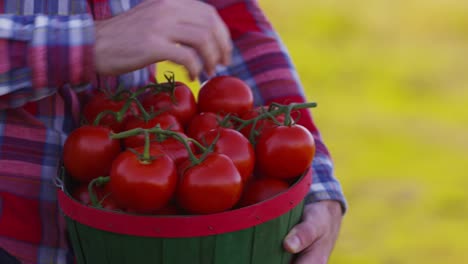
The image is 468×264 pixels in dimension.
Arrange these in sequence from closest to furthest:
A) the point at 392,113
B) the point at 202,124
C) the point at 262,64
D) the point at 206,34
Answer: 1. the point at 206,34
2. the point at 202,124
3. the point at 262,64
4. the point at 392,113

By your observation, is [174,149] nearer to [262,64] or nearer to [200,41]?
[200,41]

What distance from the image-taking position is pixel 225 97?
4.80ft

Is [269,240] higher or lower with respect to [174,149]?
lower

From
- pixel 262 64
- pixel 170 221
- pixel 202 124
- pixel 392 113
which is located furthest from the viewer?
pixel 392 113

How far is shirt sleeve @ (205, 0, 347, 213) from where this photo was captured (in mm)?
1685

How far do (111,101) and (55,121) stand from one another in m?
0.11

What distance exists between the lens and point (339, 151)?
4.05m

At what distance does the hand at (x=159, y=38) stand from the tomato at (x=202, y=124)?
123 mm

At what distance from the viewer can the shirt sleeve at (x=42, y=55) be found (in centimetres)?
121

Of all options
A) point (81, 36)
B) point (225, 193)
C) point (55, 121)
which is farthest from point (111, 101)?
point (225, 193)

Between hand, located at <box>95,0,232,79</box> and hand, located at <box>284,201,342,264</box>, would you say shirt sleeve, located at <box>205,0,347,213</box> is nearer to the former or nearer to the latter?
hand, located at <box>284,201,342,264</box>

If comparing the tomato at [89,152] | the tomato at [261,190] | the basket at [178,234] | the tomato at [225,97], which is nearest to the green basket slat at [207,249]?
the basket at [178,234]

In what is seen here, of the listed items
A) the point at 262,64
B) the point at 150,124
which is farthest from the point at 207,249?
the point at 262,64

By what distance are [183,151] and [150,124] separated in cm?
9
